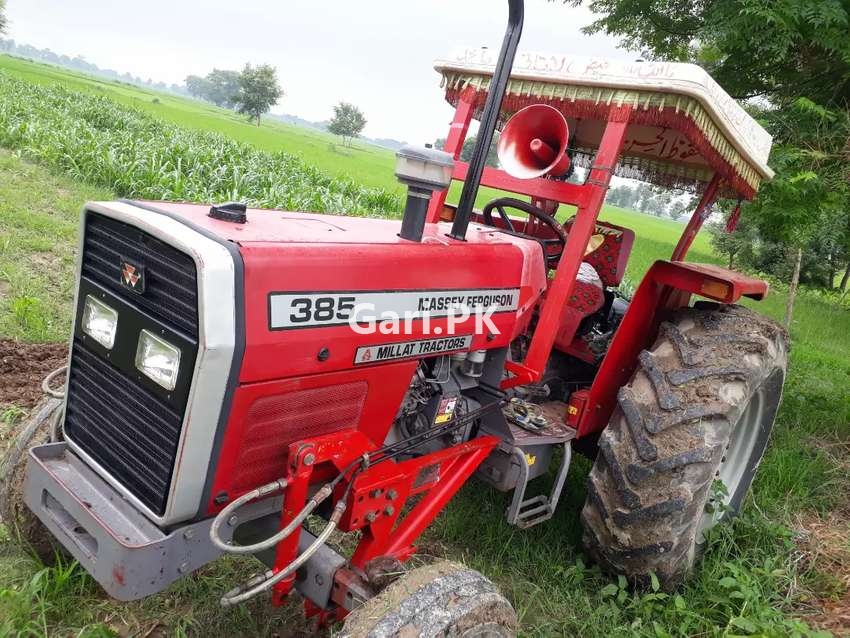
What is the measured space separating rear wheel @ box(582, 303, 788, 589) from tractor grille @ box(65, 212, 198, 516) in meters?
1.79

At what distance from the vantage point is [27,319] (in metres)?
4.69

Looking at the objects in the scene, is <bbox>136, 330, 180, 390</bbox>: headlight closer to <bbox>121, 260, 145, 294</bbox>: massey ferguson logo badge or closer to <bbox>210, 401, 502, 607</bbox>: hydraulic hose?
<bbox>121, 260, 145, 294</bbox>: massey ferguson logo badge

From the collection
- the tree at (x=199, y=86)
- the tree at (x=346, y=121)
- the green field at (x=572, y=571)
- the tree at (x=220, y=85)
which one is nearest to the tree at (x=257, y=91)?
the tree at (x=346, y=121)

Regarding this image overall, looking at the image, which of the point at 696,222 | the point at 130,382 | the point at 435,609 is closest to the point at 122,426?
the point at 130,382

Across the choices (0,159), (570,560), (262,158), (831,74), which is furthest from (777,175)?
(262,158)

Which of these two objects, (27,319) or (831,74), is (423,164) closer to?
(27,319)

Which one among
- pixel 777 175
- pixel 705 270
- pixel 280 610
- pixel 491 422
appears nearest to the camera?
pixel 280 610

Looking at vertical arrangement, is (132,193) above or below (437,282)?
below

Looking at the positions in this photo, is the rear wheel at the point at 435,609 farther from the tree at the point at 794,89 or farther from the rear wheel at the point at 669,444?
the tree at the point at 794,89

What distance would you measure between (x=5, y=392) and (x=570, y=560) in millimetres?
3221

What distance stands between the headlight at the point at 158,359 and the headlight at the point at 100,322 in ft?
0.51

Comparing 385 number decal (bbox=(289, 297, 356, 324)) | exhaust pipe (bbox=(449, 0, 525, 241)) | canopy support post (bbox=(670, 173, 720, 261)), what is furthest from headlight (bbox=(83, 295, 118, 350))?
canopy support post (bbox=(670, 173, 720, 261))

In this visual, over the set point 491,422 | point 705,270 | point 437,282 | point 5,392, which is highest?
point 705,270

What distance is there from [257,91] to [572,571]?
73684 millimetres
